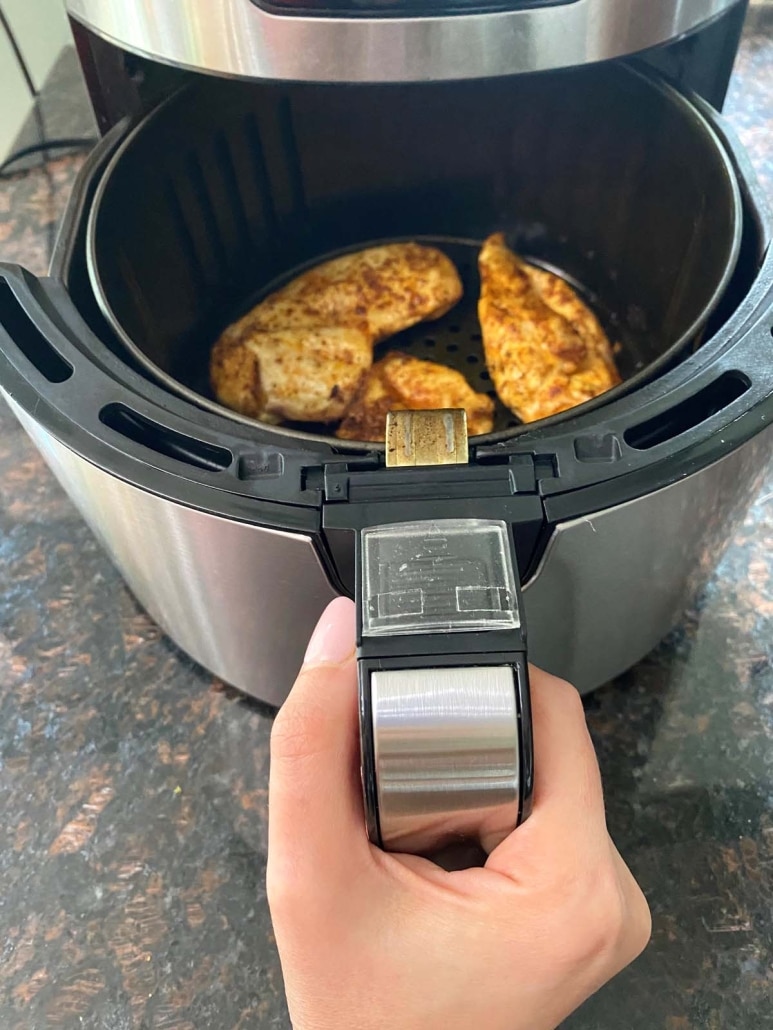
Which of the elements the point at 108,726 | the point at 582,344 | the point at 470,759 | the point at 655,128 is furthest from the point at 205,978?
the point at 655,128

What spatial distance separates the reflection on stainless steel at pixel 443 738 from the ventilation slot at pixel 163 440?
0.54ft

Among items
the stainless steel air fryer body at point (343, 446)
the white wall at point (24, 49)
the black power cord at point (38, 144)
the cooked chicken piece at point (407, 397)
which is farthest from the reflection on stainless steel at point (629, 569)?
the white wall at point (24, 49)

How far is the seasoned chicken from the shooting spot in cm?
73

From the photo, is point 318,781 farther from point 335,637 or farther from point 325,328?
point 325,328

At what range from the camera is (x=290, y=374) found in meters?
0.73

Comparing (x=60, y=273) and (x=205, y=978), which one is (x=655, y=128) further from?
(x=205, y=978)

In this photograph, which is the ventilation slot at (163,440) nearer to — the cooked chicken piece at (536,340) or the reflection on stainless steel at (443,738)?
the reflection on stainless steel at (443,738)

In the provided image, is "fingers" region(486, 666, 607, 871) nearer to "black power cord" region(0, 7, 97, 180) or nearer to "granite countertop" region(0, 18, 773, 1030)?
"granite countertop" region(0, 18, 773, 1030)

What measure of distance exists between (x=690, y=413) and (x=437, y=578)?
7.3 inches

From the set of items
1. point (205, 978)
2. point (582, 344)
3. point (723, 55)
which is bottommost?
point (205, 978)

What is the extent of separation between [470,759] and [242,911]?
0.29 m

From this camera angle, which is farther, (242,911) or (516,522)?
(242,911)

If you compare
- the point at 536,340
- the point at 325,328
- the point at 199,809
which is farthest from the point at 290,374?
the point at 199,809

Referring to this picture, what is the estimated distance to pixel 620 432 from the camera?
0.43 metres
